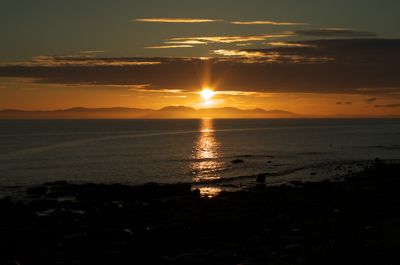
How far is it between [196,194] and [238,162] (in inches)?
1382

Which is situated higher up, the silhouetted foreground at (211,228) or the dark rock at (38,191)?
the silhouetted foreground at (211,228)

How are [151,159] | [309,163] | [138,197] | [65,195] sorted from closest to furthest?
[138,197] < [65,195] < [309,163] < [151,159]

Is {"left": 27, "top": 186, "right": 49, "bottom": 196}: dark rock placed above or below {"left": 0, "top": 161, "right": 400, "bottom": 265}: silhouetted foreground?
below

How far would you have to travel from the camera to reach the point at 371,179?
4741 centimetres

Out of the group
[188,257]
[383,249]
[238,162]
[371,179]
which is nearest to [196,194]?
[371,179]

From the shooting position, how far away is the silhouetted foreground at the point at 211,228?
18.6 m

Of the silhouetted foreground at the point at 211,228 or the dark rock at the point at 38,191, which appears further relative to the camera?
the dark rock at the point at 38,191

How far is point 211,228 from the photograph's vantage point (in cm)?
2761

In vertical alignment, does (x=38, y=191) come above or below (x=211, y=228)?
below

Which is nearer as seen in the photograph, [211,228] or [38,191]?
[211,228]

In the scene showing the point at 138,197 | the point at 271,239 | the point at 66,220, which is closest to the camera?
the point at 271,239

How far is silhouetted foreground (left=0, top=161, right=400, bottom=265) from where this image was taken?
1862cm

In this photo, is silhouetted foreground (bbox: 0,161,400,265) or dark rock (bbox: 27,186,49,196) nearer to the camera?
silhouetted foreground (bbox: 0,161,400,265)

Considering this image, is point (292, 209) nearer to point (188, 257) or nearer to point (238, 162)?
point (188, 257)
